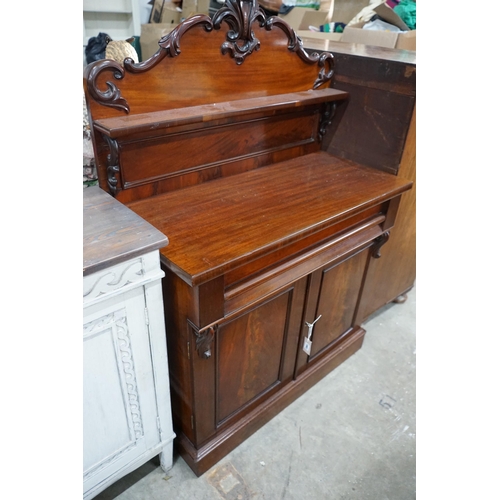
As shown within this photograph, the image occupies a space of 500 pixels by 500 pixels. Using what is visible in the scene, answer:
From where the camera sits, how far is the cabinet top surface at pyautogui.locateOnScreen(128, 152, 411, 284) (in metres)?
0.94

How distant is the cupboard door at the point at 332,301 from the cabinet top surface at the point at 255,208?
0.26 meters

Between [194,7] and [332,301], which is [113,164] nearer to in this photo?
[332,301]

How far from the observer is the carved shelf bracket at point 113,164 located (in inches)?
40.5

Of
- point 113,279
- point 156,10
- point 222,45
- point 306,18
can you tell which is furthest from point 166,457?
point 156,10

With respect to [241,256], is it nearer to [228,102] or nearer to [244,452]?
[228,102]

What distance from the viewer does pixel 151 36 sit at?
328cm

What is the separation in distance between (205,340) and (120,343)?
22cm

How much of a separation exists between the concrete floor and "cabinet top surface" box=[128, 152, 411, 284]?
0.86 m

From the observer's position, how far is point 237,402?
4.48ft

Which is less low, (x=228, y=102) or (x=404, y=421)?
(x=228, y=102)

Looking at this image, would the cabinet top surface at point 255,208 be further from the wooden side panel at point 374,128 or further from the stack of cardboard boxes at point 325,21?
the stack of cardboard boxes at point 325,21
